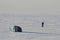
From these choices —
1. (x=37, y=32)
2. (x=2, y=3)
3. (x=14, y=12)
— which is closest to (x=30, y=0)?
(x=14, y=12)

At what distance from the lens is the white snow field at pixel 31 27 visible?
4.83 feet

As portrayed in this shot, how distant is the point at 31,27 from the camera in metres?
1.59

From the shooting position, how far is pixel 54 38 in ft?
4.86

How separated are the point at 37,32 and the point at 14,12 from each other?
533 millimetres

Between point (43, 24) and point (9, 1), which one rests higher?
point (9, 1)

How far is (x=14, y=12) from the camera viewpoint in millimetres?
1768

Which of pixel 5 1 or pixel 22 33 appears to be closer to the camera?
pixel 22 33

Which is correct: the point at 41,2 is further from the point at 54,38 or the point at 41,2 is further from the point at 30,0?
the point at 54,38

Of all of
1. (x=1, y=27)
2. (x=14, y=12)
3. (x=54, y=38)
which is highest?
(x=14, y=12)

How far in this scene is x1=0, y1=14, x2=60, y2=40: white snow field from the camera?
4.83ft

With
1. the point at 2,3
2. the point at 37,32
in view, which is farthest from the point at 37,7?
the point at 2,3

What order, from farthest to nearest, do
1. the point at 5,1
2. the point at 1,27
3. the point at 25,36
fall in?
the point at 5,1 < the point at 1,27 < the point at 25,36

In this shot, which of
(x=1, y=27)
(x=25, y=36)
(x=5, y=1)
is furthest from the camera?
(x=5, y=1)

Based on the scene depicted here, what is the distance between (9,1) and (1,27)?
458mm
